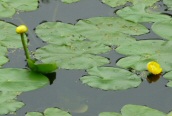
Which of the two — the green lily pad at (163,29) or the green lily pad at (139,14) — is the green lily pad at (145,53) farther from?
the green lily pad at (139,14)

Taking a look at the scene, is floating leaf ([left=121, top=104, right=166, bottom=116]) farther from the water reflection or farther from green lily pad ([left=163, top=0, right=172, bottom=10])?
green lily pad ([left=163, top=0, right=172, bottom=10])

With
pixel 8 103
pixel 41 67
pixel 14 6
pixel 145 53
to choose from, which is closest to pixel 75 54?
pixel 41 67

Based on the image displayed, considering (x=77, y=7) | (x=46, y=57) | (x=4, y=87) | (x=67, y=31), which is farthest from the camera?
(x=77, y=7)

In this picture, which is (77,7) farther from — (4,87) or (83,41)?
(4,87)

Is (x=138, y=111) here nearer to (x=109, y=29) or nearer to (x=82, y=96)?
(x=82, y=96)

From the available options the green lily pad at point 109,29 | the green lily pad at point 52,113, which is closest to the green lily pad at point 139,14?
the green lily pad at point 109,29

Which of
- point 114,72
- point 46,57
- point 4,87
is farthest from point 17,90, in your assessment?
point 114,72
